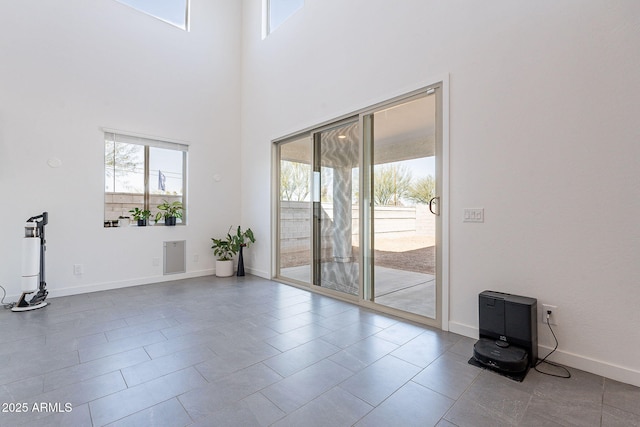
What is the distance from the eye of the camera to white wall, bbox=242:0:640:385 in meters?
1.92

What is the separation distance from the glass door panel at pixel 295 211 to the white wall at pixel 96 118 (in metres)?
1.31

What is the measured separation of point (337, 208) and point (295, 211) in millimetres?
952

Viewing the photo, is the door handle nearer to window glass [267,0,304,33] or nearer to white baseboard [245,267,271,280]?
white baseboard [245,267,271,280]

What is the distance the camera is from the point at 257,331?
2.74 m

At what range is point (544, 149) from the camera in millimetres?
2199

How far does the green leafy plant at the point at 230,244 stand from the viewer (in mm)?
5176

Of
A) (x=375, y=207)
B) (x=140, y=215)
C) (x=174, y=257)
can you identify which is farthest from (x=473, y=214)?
(x=140, y=215)

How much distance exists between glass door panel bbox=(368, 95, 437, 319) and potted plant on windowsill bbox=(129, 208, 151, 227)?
139 inches

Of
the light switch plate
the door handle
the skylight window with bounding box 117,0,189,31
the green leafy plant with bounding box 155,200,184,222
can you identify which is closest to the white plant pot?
the green leafy plant with bounding box 155,200,184,222

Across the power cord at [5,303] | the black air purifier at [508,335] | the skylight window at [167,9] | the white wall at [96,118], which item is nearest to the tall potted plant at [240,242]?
the white wall at [96,118]

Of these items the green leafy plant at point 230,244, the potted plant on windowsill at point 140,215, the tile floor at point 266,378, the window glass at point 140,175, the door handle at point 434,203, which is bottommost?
the tile floor at point 266,378

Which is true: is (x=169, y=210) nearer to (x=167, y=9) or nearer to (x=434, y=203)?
(x=167, y=9)

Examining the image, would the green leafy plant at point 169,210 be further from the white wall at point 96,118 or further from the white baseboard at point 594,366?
the white baseboard at point 594,366

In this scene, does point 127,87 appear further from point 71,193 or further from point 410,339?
point 410,339
